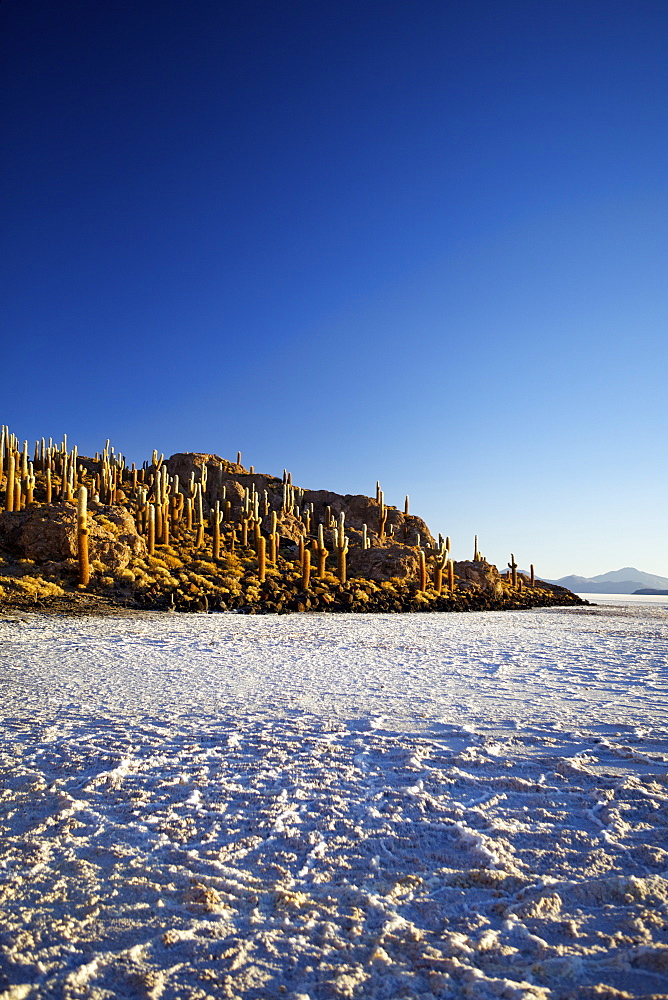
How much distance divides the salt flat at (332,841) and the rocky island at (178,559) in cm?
1125

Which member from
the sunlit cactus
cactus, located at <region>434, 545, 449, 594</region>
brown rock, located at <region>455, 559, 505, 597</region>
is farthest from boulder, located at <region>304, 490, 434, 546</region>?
the sunlit cactus

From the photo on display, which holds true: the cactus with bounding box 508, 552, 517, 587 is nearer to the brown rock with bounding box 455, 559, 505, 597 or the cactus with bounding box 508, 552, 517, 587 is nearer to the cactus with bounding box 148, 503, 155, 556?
the brown rock with bounding box 455, 559, 505, 597

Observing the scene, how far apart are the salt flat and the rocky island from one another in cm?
1125

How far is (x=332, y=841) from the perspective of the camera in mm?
3125

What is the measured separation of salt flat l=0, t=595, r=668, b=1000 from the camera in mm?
2143

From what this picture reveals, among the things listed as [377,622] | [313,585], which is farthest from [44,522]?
[377,622]

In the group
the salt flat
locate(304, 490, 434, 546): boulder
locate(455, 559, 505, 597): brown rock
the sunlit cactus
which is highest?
locate(304, 490, 434, 546): boulder

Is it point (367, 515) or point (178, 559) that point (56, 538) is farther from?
point (367, 515)

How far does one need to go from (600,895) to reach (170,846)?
7.17 ft

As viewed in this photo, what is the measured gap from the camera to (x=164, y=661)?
865 centimetres

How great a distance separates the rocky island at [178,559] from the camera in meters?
17.6

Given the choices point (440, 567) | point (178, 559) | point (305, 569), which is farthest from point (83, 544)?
point (440, 567)

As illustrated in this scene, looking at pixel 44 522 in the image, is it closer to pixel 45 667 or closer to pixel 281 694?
pixel 45 667

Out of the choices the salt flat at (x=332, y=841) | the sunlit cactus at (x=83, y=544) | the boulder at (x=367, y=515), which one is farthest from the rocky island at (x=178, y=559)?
the salt flat at (x=332, y=841)
